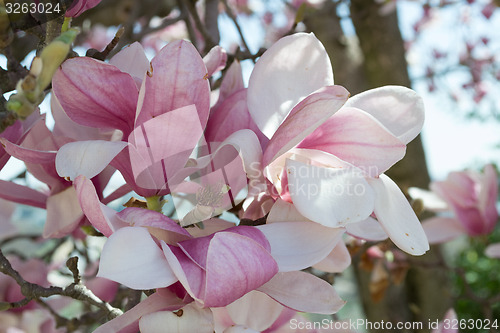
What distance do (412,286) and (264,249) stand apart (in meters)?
1.65

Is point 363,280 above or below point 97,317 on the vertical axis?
below

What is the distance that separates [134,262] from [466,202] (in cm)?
83

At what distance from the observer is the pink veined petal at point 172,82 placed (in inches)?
14.6

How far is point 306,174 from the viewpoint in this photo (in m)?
0.37

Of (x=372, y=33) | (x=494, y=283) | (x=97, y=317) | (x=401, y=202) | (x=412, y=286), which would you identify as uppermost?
(x=401, y=202)

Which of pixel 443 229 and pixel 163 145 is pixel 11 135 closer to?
pixel 163 145

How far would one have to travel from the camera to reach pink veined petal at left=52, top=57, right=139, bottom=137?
375mm

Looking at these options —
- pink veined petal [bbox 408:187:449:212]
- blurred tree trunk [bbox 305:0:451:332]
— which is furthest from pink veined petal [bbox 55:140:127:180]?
blurred tree trunk [bbox 305:0:451:332]

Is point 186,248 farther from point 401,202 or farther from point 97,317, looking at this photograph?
point 97,317

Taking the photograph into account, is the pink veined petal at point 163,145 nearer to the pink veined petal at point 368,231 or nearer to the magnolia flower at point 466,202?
the pink veined petal at point 368,231

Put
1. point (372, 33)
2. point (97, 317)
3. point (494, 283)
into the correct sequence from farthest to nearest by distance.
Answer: point (494, 283)
point (372, 33)
point (97, 317)

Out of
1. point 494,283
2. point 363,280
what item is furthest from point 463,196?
point 494,283

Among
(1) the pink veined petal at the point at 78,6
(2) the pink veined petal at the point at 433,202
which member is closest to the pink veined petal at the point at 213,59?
(1) the pink veined petal at the point at 78,6

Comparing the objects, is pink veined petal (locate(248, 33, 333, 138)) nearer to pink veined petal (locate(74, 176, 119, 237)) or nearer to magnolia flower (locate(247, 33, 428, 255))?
magnolia flower (locate(247, 33, 428, 255))
